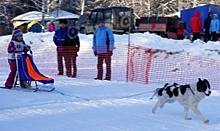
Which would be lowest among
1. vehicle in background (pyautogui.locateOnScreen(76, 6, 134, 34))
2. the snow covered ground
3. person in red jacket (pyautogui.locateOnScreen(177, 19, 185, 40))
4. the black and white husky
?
the snow covered ground

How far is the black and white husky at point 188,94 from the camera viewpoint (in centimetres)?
600

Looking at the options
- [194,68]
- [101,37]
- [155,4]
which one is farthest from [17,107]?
[155,4]

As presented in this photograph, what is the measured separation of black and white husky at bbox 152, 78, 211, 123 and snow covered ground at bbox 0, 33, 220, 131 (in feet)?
0.81

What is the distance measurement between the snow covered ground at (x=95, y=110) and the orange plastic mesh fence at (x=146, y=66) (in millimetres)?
1082

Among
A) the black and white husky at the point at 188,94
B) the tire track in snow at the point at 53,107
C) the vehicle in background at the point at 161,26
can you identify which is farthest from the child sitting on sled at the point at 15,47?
the vehicle in background at the point at 161,26

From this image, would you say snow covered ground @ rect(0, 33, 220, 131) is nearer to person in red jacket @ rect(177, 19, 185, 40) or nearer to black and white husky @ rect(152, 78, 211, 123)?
black and white husky @ rect(152, 78, 211, 123)

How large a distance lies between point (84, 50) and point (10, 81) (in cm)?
720

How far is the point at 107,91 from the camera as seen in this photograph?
8.90m

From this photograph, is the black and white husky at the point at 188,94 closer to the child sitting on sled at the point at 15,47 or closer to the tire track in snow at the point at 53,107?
the tire track in snow at the point at 53,107

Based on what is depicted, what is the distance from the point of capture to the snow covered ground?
5957 millimetres

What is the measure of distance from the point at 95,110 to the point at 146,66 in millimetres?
4790

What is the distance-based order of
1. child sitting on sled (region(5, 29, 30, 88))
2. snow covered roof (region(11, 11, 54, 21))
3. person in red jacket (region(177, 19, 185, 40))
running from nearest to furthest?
child sitting on sled (region(5, 29, 30, 88)) → person in red jacket (region(177, 19, 185, 40)) → snow covered roof (region(11, 11, 54, 21))

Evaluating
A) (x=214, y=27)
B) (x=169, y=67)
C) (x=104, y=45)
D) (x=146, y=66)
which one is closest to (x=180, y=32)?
(x=214, y=27)

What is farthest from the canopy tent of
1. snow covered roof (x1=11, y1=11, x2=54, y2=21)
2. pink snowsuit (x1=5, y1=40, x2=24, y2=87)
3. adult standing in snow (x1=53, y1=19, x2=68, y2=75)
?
pink snowsuit (x1=5, y1=40, x2=24, y2=87)
